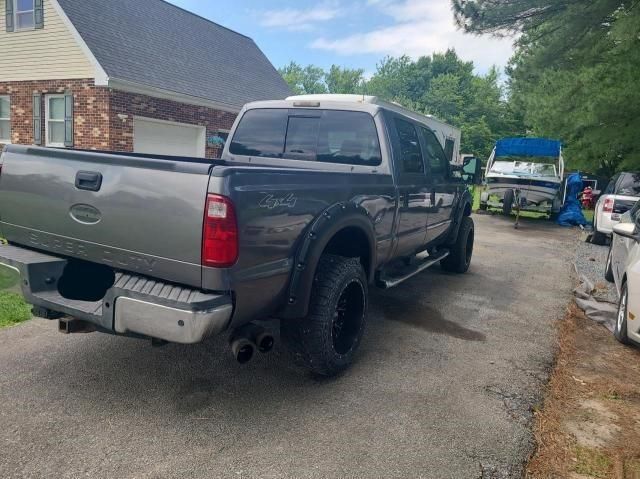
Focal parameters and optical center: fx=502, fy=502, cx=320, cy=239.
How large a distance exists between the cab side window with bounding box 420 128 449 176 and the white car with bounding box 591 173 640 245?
19.0ft

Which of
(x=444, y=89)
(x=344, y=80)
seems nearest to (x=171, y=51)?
(x=444, y=89)

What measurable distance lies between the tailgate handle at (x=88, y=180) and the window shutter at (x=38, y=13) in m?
14.9

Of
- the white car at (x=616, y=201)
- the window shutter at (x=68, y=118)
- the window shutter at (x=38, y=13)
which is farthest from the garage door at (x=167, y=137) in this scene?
the white car at (x=616, y=201)

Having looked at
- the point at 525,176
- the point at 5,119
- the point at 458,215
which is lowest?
the point at 458,215

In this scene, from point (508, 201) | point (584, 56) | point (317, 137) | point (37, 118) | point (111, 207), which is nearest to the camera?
point (111, 207)

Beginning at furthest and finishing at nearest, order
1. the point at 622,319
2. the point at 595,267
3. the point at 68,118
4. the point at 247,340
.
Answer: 1. the point at 68,118
2. the point at 595,267
3. the point at 622,319
4. the point at 247,340

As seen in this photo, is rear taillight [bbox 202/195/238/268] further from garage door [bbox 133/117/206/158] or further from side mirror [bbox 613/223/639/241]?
garage door [bbox 133/117/206/158]

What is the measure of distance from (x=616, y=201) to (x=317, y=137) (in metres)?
7.93

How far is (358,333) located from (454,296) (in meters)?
2.67

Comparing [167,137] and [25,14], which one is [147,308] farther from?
[25,14]

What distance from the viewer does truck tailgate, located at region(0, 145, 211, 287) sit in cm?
258

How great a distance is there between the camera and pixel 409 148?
4844 millimetres

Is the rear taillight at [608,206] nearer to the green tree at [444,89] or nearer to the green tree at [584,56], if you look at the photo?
the green tree at [584,56]

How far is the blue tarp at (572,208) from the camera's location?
1500cm
